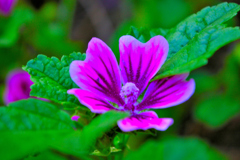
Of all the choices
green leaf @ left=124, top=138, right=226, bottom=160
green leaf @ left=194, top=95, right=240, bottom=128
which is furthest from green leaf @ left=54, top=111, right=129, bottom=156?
green leaf @ left=194, top=95, right=240, bottom=128

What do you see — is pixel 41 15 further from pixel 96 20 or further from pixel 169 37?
pixel 169 37

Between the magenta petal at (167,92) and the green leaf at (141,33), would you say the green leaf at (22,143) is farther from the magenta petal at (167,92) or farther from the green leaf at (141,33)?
the green leaf at (141,33)

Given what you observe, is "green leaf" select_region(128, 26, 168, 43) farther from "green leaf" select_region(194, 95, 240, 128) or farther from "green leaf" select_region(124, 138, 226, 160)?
"green leaf" select_region(194, 95, 240, 128)

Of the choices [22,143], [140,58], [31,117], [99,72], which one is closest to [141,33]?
[140,58]

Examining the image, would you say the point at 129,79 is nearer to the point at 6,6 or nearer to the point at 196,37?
the point at 196,37

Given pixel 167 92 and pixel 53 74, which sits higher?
pixel 53 74
